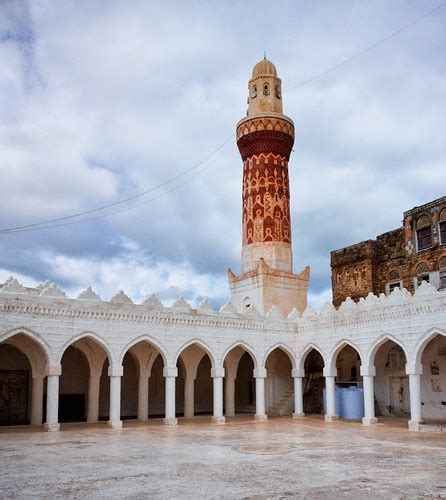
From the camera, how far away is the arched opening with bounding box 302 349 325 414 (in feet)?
80.3

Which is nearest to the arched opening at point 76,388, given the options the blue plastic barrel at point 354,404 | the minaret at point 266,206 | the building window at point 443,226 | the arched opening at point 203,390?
the arched opening at point 203,390

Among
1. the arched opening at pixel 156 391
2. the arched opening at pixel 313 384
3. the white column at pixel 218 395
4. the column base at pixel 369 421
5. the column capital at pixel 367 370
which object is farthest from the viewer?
the arched opening at pixel 313 384

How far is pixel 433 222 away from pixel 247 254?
7755 millimetres

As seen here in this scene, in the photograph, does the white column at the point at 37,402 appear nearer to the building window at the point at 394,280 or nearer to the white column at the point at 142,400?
the white column at the point at 142,400

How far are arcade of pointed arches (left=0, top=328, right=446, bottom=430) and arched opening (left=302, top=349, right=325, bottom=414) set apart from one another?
4cm

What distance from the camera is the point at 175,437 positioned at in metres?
14.8

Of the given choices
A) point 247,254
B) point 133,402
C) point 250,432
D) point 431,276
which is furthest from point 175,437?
point 431,276

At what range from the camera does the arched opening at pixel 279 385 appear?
23.4 m

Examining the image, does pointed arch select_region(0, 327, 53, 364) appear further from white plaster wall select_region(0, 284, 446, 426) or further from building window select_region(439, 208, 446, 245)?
building window select_region(439, 208, 446, 245)

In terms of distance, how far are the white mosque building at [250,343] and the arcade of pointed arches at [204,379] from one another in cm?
4

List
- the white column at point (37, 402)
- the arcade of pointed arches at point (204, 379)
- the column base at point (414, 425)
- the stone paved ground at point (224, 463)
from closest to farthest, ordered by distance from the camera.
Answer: the stone paved ground at point (224, 463) < the column base at point (414, 425) < the arcade of pointed arches at point (204, 379) < the white column at point (37, 402)

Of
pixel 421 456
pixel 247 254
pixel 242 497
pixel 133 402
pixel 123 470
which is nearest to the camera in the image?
pixel 242 497

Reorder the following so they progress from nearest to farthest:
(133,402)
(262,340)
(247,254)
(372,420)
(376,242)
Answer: (372,420) < (262,340) < (133,402) < (247,254) < (376,242)

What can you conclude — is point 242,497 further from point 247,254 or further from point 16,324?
point 247,254
